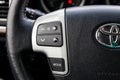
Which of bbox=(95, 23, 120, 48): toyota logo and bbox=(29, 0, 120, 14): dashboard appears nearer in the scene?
bbox=(95, 23, 120, 48): toyota logo

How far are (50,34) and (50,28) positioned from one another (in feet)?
0.07

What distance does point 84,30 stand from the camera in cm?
109

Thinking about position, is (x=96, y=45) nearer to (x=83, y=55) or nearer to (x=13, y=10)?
(x=83, y=55)

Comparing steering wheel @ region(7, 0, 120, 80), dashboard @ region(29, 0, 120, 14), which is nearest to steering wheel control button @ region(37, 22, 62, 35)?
steering wheel @ region(7, 0, 120, 80)

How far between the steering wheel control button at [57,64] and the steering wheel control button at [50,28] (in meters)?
0.09

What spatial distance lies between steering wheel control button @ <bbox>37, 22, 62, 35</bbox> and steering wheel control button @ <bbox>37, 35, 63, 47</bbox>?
0.05 ft

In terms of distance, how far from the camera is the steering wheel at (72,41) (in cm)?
107

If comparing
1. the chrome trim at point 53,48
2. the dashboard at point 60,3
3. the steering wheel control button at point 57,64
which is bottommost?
the steering wheel control button at point 57,64

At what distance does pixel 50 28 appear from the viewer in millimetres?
1133

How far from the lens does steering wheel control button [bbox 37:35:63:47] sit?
1106 millimetres

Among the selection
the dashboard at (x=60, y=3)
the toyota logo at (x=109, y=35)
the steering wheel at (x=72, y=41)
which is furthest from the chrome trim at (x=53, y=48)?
the dashboard at (x=60, y=3)

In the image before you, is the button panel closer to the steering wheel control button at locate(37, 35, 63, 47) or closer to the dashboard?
the steering wheel control button at locate(37, 35, 63, 47)

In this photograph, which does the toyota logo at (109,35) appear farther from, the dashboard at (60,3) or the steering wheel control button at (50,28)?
the dashboard at (60,3)

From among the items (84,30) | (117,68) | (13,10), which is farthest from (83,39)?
(13,10)
